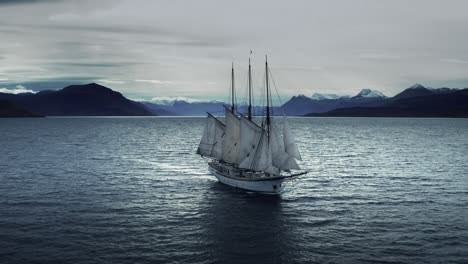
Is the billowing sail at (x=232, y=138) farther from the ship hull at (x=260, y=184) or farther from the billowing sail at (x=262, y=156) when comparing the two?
the billowing sail at (x=262, y=156)

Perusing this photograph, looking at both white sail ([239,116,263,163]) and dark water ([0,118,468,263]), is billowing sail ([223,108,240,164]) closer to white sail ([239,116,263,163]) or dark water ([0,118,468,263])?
white sail ([239,116,263,163])

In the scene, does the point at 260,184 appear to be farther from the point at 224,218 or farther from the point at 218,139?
the point at 218,139

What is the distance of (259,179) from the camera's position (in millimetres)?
65438

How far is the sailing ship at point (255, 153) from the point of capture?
64562 mm

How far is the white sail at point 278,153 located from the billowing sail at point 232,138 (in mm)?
9893

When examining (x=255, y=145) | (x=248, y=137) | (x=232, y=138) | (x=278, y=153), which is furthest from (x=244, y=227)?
(x=232, y=138)

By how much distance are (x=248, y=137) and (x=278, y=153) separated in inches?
277

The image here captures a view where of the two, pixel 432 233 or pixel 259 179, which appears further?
pixel 259 179

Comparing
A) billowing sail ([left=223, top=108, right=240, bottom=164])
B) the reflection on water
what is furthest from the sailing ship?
the reflection on water

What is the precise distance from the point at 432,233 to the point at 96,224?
126 ft

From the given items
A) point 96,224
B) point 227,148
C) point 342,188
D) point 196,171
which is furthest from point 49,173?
point 342,188

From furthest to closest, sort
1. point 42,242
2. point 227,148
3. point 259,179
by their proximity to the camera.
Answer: point 227,148
point 259,179
point 42,242

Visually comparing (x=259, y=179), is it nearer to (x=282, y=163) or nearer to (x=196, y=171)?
(x=282, y=163)

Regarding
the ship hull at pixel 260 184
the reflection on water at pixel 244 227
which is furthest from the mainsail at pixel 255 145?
the reflection on water at pixel 244 227
